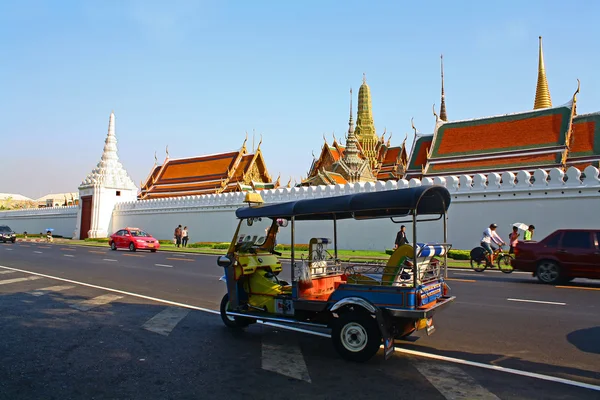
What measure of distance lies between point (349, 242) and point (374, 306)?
66.2 feet

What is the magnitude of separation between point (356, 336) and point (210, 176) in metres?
37.0

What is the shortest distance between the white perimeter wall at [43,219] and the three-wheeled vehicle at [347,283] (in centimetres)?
4318

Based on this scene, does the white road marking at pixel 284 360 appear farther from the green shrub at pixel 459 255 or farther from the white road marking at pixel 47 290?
the green shrub at pixel 459 255

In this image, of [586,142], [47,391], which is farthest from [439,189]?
[586,142]

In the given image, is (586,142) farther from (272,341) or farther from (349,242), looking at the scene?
(272,341)

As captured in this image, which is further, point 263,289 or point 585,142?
point 585,142

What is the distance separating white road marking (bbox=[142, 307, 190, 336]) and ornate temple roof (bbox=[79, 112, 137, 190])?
3653cm

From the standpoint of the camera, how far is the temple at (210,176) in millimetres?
39562

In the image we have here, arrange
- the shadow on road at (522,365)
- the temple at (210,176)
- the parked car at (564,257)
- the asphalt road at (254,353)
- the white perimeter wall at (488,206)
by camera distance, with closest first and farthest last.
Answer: the asphalt road at (254,353), the shadow on road at (522,365), the parked car at (564,257), the white perimeter wall at (488,206), the temple at (210,176)

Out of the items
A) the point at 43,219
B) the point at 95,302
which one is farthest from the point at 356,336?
the point at 43,219

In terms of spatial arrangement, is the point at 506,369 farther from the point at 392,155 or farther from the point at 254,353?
the point at 392,155

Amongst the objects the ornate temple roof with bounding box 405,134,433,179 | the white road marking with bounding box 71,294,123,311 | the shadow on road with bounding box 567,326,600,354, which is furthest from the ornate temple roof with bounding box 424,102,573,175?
the white road marking with bounding box 71,294,123,311

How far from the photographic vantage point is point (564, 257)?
11.8m

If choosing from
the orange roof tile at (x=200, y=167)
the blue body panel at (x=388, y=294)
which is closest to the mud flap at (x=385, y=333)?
the blue body panel at (x=388, y=294)
